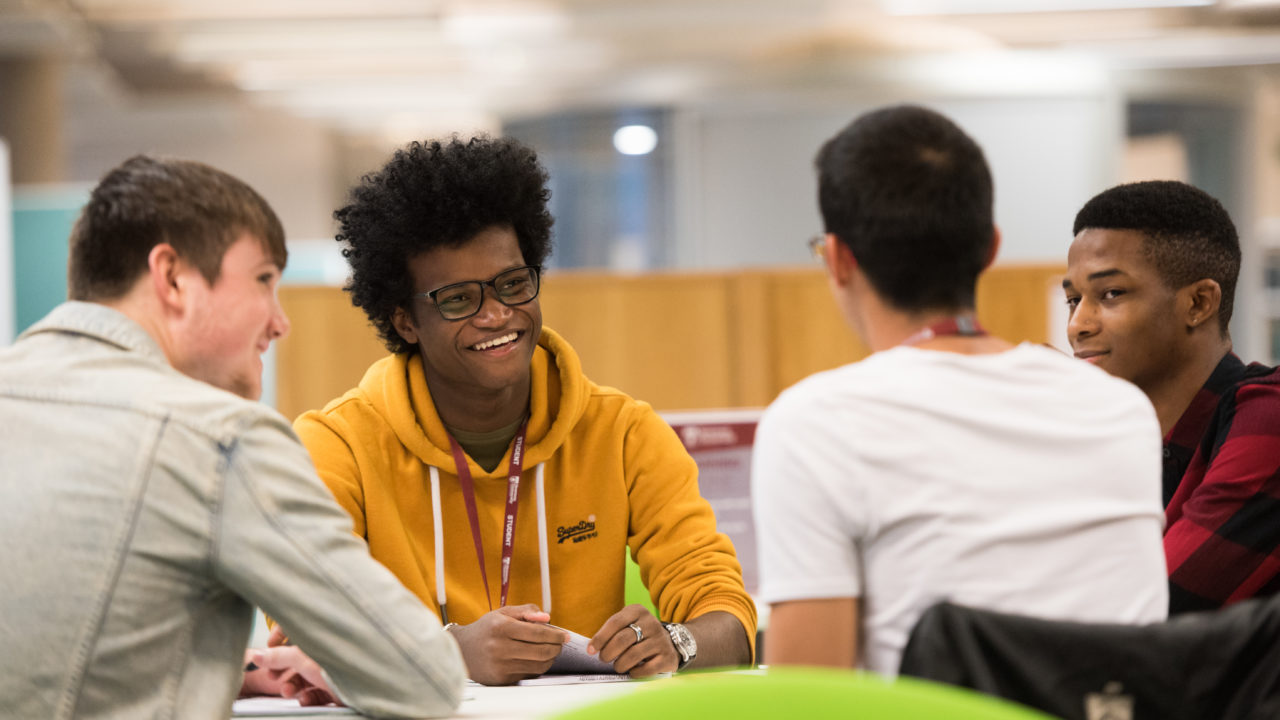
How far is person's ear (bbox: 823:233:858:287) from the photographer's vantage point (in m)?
1.12

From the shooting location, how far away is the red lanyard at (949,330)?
1084 mm

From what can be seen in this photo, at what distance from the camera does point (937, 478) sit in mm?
991

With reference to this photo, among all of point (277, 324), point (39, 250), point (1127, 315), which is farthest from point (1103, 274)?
point (39, 250)

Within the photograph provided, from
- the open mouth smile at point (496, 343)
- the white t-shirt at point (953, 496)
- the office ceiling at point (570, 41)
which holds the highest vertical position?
the office ceiling at point (570, 41)

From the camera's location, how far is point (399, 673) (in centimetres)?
117

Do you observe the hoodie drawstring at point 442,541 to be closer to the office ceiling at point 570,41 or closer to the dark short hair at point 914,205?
the dark short hair at point 914,205

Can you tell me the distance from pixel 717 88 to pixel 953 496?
628 centimetres

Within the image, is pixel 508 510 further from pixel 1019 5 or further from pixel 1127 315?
pixel 1019 5

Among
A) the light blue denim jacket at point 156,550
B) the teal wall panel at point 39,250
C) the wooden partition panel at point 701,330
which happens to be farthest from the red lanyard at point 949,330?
the teal wall panel at point 39,250

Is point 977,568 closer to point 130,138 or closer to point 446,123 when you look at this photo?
point 446,123

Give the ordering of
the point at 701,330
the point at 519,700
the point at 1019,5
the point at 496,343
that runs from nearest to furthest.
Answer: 1. the point at 519,700
2. the point at 496,343
3. the point at 701,330
4. the point at 1019,5

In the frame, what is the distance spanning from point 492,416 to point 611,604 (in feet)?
1.17

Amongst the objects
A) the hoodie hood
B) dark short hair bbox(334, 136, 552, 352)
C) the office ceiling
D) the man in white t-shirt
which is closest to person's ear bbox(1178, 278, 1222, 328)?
the man in white t-shirt

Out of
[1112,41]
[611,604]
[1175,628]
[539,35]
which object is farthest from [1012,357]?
[1112,41]
